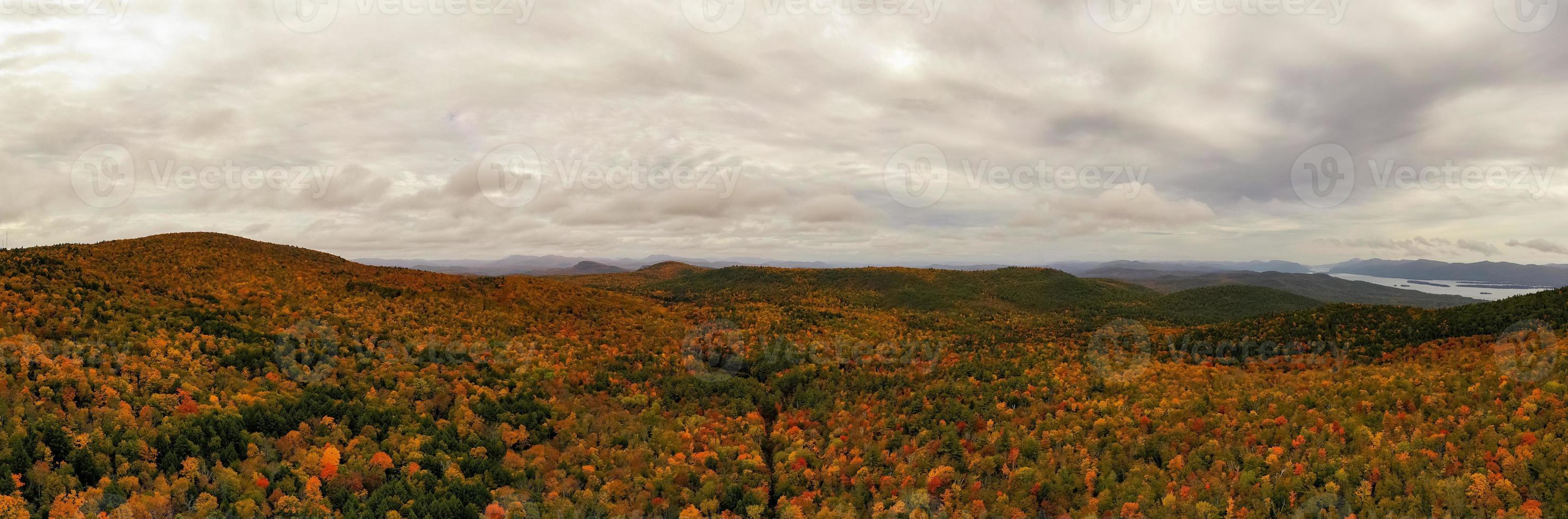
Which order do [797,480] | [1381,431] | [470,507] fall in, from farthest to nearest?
[797,480], [1381,431], [470,507]

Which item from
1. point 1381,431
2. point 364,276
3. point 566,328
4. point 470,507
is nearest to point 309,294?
point 364,276

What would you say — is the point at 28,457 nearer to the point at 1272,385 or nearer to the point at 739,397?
the point at 739,397
